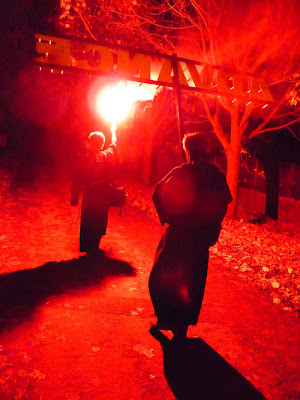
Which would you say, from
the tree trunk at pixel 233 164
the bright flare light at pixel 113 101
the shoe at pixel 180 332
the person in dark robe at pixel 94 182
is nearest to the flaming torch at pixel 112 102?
the bright flare light at pixel 113 101

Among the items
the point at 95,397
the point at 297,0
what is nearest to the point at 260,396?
the point at 95,397

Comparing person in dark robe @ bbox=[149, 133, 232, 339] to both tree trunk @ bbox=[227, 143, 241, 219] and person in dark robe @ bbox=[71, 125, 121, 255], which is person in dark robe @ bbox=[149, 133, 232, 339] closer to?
person in dark robe @ bbox=[71, 125, 121, 255]

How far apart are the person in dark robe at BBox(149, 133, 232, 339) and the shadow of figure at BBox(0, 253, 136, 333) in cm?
164

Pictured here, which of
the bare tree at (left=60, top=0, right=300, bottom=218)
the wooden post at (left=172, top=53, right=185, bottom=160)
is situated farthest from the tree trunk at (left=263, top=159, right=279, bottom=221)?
the wooden post at (left=172, top=53, right=185, bottom=160)

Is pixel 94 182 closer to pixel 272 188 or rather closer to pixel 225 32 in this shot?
pixel 225 32

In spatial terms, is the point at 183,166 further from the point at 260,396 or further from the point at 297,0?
the point at 297,0

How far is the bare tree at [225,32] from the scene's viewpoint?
929cm

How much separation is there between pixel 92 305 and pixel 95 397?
169cm

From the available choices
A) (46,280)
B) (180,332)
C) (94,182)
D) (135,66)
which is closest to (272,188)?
(135,66)

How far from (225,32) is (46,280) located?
26.0ft

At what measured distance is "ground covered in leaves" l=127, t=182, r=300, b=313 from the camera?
612 cm

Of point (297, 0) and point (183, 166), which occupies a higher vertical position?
point (297, 0)

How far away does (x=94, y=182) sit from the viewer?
20.8ft

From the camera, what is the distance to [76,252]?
695 centimetres
